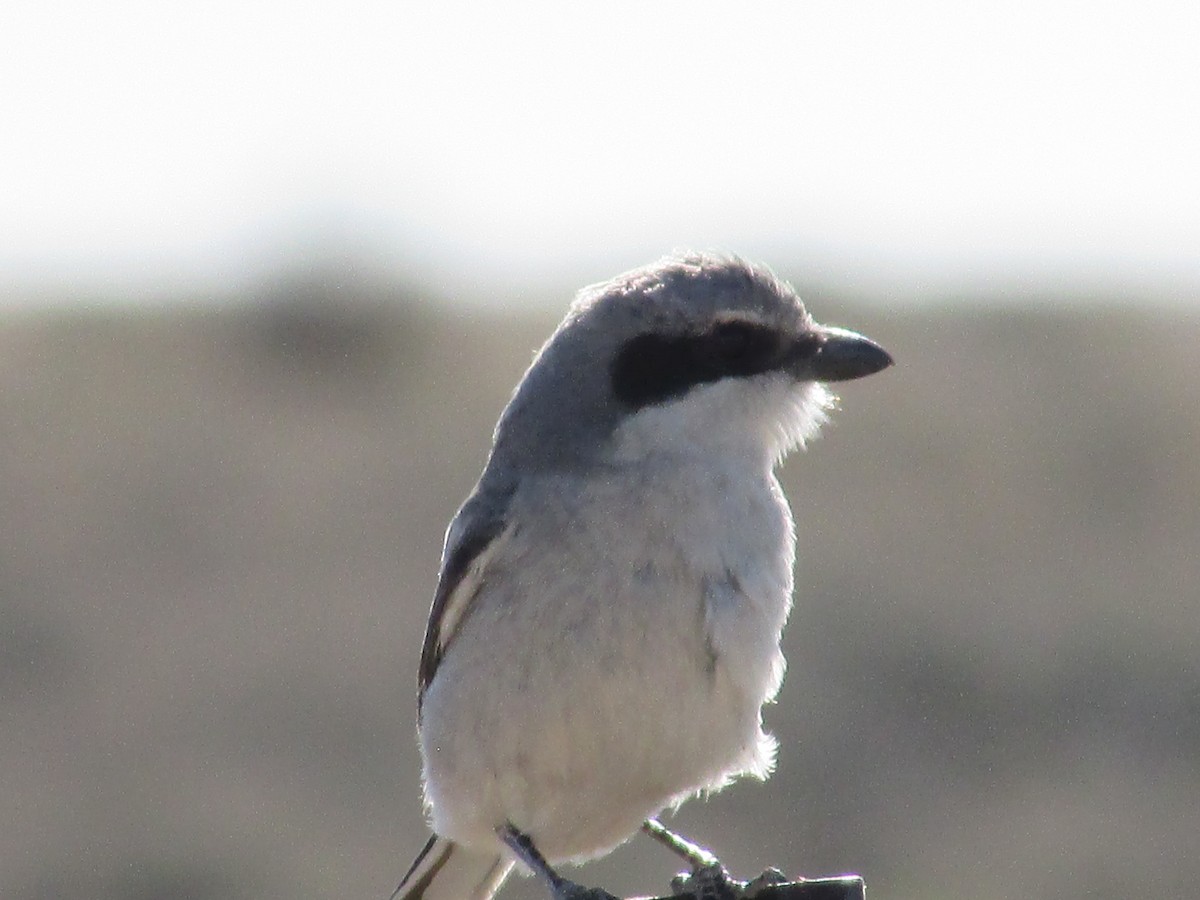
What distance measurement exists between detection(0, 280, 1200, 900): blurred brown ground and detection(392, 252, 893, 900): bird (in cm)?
556

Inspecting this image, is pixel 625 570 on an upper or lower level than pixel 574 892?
upper

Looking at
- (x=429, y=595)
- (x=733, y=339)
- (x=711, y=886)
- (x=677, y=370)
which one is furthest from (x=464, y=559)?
(x=429, y=595)

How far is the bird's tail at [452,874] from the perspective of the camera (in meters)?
5.54

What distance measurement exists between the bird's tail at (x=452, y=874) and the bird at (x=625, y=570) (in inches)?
5.0

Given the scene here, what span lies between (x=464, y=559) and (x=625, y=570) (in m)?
0.59

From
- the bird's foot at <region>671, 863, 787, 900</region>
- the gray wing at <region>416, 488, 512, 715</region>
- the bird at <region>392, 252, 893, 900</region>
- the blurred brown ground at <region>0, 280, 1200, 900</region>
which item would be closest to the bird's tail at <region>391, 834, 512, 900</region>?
the bird at <region>392, 252, 893, 900</region>

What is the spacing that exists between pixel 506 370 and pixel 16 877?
7828 millimetres

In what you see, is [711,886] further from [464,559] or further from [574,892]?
[464,559]

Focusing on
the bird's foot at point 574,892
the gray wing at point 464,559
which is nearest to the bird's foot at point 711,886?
the bird's foot at point 574,892

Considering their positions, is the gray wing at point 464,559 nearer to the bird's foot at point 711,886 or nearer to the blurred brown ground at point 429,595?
the bird's foot at point 711,886

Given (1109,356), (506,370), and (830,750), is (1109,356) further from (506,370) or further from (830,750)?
(830,750)

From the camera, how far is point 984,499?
14.8 meters

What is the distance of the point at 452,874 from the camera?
5.58 m

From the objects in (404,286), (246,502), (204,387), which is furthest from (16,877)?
(404,286)
